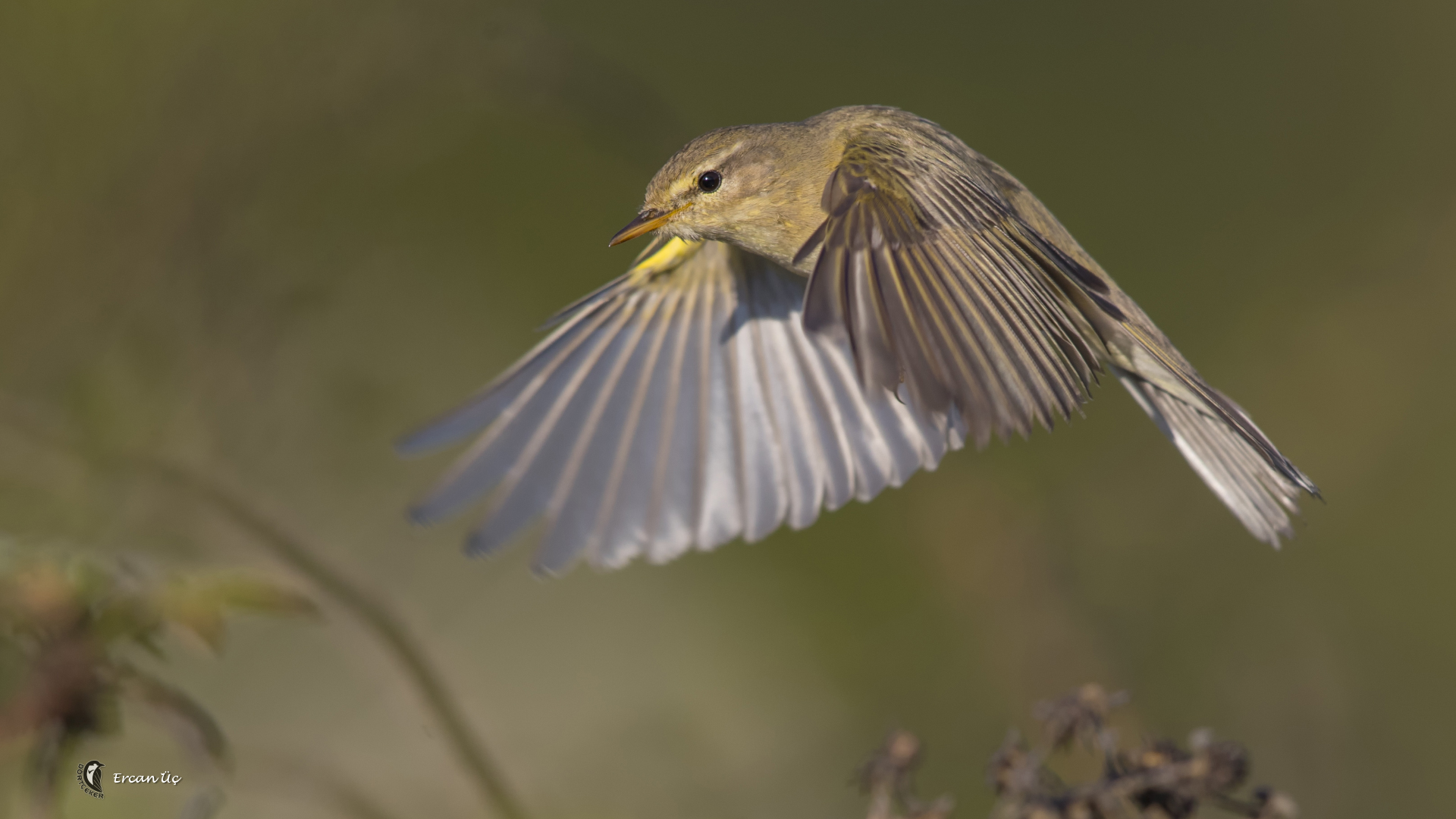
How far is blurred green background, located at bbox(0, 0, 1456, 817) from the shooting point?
6.42 feet

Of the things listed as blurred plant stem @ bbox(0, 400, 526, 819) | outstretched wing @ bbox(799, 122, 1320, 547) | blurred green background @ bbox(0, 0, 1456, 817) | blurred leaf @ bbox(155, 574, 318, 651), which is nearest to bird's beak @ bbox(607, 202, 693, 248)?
blurred green background @ bbox(0, 0, 1456, 817)

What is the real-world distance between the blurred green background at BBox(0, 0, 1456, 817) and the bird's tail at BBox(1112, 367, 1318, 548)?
16 centimetres

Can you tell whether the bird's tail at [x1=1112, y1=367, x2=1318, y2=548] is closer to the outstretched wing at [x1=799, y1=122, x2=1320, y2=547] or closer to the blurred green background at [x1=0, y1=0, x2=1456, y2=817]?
the outstretched wing at [x1=799, y1=122, x2=1320, y2=547]

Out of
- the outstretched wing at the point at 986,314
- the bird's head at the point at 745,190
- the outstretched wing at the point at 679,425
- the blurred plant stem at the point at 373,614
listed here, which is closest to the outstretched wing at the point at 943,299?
the outstretched wing at the point at 986,314

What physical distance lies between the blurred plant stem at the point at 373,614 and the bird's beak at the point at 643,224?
2.91ft

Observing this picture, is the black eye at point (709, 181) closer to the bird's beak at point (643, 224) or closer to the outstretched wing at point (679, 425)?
the bird's beak at point (643, 224)

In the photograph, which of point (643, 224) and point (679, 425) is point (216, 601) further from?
point (679, 425)

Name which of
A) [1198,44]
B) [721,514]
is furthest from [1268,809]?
[1198,44]

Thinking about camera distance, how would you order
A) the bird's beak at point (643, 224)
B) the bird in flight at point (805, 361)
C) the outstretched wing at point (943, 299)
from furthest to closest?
the bird's beak at point (643, 224), the bird in flight at point (805, 361), the outstretched wing at point (943, 299)

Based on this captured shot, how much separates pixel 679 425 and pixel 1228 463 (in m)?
1.04

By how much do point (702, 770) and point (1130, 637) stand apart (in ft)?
3.33

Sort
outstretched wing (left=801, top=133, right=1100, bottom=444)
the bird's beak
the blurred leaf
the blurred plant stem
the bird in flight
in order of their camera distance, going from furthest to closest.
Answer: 1. the bird's beak
2. the bird in flight
3. outstretched wing (left=801, top=133, right=1100, bottom=444)
4. the blurred plant stem
5. the blurred leaf

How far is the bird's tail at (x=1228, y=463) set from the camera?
6.67 feet

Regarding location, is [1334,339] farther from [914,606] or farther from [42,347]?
[42,347]
